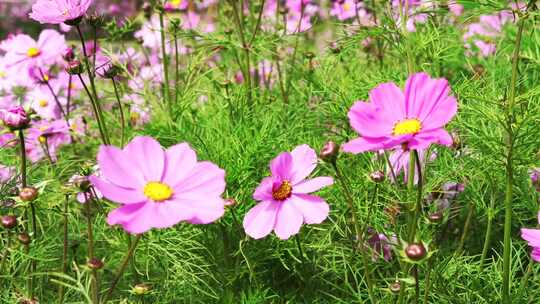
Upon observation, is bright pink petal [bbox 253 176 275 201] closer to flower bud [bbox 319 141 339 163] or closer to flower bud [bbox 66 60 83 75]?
flower bud [bbox 319 141 339 163]

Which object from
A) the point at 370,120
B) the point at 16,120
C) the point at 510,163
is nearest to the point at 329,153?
the point at 370,120

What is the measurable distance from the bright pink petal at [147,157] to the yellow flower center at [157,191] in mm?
12

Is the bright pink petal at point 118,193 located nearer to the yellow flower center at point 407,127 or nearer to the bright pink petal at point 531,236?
the yellow flower center at point 407,127

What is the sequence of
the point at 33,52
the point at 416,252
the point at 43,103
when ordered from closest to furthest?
the point at 416,252
the point at 33,52
the point at 43,103

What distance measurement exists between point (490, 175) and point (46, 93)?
1.31 meters

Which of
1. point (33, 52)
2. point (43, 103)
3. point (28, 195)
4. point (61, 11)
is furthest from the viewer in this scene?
point (43, 103)

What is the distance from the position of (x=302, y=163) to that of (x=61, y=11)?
388mm

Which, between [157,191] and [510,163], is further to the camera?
[510,163]

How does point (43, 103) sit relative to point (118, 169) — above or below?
below

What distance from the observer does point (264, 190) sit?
80cm

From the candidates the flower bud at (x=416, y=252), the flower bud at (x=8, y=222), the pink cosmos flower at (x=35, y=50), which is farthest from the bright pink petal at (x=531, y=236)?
the pink cosmos flower at (x=35, y=50)

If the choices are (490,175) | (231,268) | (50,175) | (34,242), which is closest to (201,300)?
(231,268)

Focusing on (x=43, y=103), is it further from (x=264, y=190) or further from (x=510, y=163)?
(x=510, y=163)

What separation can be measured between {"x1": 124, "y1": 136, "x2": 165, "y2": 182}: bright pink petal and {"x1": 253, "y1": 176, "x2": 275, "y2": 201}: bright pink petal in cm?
13
